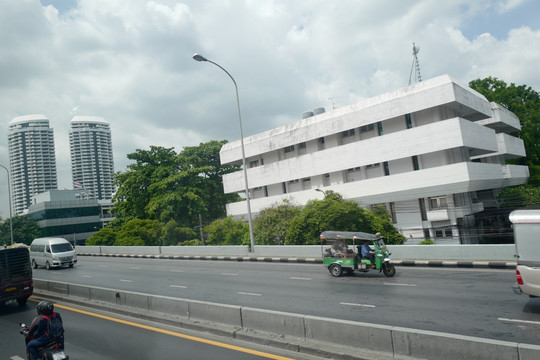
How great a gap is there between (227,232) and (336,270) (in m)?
19.2

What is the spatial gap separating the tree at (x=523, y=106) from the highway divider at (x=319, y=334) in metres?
44.1

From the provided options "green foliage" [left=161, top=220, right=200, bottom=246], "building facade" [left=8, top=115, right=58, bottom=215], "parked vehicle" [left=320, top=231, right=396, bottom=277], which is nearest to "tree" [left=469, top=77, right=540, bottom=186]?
"parked vehicle" [left=320, top=231, right=396, bottom=277]

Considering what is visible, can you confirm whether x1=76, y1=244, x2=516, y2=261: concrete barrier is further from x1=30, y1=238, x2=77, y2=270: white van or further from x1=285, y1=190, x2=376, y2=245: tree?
x1=30, y1=238, x2=77, y2=270: white van

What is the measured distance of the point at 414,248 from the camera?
19344 millimetres

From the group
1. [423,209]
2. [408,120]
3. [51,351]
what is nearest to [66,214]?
[408,120]

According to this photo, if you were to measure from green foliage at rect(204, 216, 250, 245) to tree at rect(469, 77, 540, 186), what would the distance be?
3231 cm

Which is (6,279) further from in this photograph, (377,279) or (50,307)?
(377,279)

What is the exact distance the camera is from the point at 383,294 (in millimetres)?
12383

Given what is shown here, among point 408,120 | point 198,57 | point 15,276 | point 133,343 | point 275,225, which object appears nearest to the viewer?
point 133,343

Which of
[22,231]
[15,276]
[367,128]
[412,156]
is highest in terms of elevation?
[367,128]

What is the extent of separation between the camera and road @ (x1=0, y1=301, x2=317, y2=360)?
7672mm

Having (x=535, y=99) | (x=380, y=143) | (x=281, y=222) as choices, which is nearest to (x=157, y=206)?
(x=281, y=222)

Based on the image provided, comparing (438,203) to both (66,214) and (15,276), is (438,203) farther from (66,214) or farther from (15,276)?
(66,214)

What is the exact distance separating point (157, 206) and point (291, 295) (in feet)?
109
